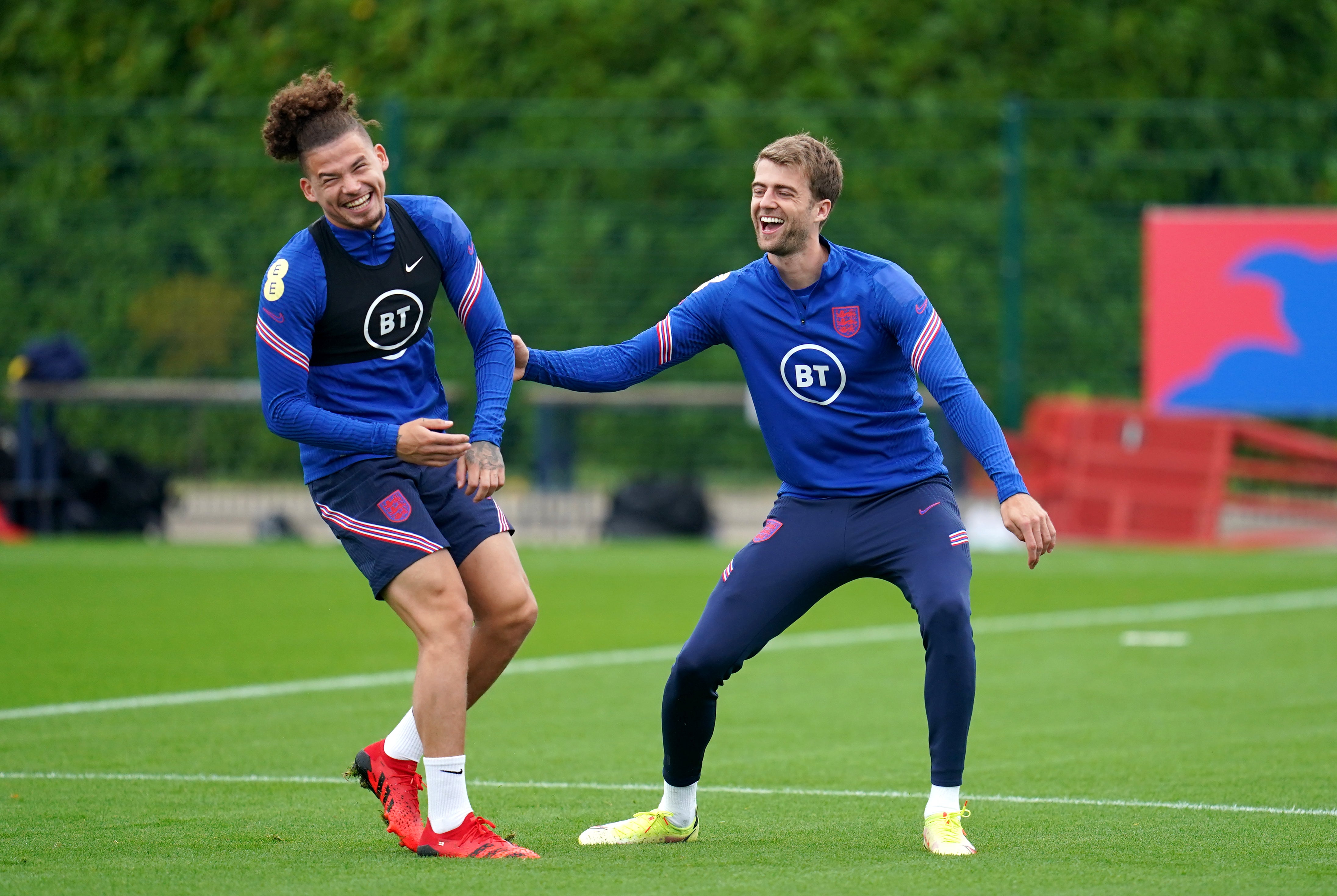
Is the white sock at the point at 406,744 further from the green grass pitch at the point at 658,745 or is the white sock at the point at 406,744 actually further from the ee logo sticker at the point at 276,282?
the ee logo sticker at the point at 276,282

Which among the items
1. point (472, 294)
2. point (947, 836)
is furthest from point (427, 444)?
point (947, 836)

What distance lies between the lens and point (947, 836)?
18.1 feet

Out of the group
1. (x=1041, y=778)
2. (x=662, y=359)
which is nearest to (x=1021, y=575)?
(x=1041, y=778)

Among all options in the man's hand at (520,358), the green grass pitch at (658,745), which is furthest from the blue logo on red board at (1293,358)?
the man's hand at (520,358)

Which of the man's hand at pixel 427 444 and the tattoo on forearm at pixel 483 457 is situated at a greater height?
the man's hand at pixel 427 444

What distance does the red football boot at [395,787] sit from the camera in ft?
18.9

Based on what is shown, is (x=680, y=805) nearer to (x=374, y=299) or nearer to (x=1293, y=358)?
(x=374, y=299)

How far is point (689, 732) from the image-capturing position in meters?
5.80

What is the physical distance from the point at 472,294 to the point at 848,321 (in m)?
1.15

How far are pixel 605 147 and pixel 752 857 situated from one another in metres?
12.4

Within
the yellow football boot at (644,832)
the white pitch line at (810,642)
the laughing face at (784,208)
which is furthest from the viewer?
the white pitch line at (810,642)

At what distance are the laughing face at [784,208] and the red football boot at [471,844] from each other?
1857mm

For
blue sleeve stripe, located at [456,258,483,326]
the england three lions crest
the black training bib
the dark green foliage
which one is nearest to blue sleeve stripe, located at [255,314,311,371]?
the black training bib

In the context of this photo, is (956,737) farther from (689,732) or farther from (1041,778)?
(1041,778)
